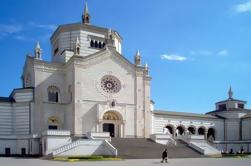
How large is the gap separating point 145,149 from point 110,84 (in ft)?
44.2

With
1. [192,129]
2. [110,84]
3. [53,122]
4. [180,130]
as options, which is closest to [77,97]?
[53,122]

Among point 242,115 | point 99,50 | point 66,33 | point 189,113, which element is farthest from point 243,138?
point 66,33

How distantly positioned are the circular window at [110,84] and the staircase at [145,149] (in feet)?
27.2

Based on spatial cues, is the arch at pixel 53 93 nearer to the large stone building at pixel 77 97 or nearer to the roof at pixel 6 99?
the large stone building at pixel 77 97

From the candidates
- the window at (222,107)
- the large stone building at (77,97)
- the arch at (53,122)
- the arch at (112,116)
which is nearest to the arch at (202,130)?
the window at (222,107)

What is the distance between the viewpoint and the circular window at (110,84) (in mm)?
55031

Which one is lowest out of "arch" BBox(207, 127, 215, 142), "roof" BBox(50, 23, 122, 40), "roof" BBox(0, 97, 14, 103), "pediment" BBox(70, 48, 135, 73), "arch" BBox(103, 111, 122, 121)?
"arch" BBox(207, 127, 215, 142)

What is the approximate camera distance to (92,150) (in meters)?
44.7

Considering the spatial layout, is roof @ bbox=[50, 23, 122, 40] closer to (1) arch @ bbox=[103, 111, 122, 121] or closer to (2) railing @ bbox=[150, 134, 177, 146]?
(1) arch @ bbox=[103, 111, 122, 121]

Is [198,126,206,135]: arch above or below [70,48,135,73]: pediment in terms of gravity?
below

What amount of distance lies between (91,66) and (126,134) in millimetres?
11539

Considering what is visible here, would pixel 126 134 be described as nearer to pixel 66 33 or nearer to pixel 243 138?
pixel 66 33

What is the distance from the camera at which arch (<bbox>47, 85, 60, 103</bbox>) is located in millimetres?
53625

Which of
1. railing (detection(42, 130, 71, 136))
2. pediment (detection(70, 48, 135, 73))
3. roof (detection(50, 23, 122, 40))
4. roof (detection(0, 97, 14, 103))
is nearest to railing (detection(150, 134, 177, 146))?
pediment (detection(70, 48, 135, 73))
